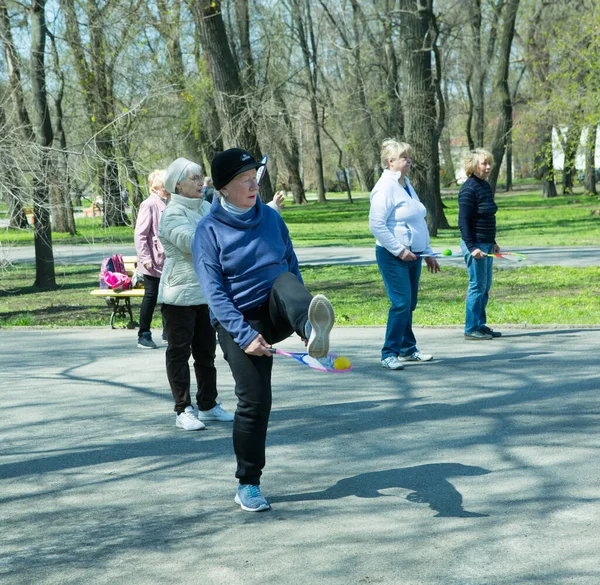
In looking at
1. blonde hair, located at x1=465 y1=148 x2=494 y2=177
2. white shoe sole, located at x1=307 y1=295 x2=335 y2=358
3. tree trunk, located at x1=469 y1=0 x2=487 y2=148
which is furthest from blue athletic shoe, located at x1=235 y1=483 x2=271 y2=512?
tree trunk, located at x1=469 y1=0 x2=487 y2=148

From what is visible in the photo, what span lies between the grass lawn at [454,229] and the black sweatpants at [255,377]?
27.0ft

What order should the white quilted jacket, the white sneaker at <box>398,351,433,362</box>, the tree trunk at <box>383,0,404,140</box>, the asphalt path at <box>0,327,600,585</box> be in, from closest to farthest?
the asphalt path at <box>0,327,600,585</box> < the white quilted jacket < the white sneaker at <box>398,351,433,362</box> < the tree trunk at <box>383,0,404,140</box>

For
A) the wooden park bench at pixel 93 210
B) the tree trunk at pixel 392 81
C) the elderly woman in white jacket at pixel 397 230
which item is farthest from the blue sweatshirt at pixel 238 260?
the tree trunk at pixel 392 81

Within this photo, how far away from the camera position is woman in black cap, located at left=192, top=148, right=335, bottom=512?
451cm

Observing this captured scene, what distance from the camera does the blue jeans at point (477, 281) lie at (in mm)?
9031

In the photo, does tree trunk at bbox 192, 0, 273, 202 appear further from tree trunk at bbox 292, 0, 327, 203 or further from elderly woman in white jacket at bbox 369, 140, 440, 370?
tree trunk at bbox 292, 0, 327, 203

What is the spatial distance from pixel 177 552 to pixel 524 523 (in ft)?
5.17

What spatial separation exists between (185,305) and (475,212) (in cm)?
384

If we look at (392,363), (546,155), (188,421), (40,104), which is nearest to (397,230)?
(392,363)

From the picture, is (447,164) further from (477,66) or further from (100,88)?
(100,88)

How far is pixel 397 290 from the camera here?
7.97 metres

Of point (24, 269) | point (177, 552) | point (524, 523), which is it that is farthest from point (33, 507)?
point (24, 269)

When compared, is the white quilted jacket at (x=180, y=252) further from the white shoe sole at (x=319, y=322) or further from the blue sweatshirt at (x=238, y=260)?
the white shoe sole at (x=319, y=322)

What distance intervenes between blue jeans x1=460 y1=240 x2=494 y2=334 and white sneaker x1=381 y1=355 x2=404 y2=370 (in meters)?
1.46
